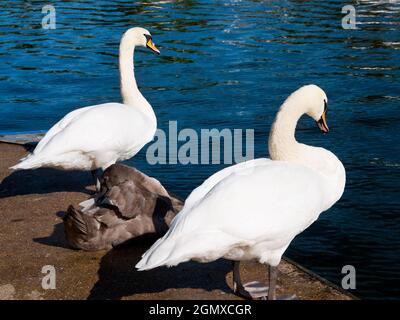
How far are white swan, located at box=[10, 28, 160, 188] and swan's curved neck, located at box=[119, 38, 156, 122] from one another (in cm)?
13

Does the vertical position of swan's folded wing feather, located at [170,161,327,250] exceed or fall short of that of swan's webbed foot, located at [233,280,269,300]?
it exceeds it

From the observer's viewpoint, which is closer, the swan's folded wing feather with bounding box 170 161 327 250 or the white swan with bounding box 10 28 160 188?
the swan's folded wing feather with bounding box 170 161 327 250

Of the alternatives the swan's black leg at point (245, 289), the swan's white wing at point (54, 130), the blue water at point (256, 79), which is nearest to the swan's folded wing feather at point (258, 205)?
the swan's black leg at point (245, 289)

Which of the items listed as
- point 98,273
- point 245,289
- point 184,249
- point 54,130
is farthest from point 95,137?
point 184,249

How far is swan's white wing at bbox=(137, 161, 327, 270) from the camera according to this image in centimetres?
542

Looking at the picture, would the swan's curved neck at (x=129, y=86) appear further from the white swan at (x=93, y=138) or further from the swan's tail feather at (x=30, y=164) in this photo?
the swan's tail feather at (x=30, y=164)

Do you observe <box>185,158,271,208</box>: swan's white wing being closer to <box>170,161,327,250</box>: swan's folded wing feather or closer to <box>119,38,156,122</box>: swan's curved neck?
<box>170,161,327,250</box>: swan's folded wing feather

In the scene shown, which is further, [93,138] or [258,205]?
[93,138]

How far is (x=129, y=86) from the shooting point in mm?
9789

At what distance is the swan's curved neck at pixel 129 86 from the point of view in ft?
31.4

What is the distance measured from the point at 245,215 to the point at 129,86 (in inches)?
180

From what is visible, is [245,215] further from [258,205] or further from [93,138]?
[93,138]

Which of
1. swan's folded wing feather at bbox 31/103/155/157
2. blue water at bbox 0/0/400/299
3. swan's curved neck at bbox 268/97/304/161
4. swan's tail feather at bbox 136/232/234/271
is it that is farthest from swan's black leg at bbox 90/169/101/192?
swan's tail feather at bbox 136/232/234/271

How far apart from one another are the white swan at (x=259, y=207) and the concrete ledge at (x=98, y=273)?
1.32 feet
